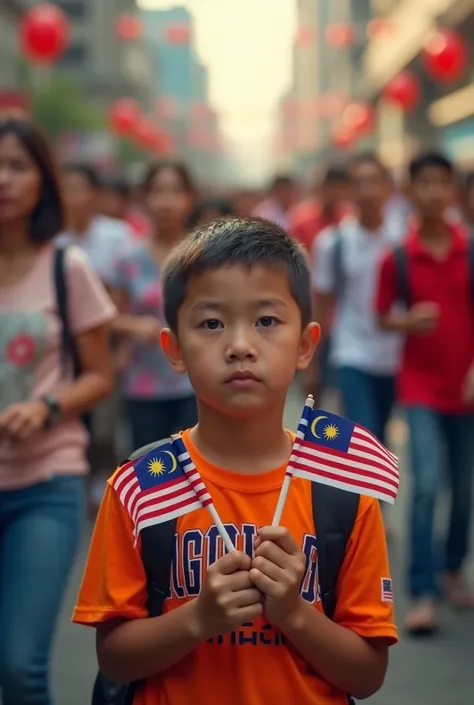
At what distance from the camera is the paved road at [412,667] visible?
4.53m

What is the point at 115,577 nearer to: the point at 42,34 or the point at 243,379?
the point at 243,379

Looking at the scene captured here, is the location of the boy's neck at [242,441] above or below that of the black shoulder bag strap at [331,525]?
above

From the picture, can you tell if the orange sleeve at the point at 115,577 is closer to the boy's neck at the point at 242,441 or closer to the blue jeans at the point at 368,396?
the boy's neck at the point at 242,441

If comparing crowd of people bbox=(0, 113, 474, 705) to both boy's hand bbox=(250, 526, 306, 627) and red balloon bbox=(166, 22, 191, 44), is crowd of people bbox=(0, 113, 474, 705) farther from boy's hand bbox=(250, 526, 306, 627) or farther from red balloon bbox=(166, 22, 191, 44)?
red balloon bbox=(166, 22, 191, 44)

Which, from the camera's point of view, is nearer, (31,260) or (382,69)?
(31,260)

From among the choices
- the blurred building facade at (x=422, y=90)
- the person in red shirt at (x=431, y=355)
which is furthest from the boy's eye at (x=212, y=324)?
the blurred building facade at (x=422, y=90)

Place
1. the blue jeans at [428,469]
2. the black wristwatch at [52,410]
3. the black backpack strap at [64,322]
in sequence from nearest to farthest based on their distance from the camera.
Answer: the black wristwatch at [52,410] → the black backpack strap at [64,322] → the blue jeans at [428,469]

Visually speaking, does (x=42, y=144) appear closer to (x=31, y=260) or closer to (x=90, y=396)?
(x=31, y=260)

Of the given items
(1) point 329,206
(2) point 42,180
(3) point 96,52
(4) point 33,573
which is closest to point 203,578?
(4) point 33,573

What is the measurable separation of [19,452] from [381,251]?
3.97 metres

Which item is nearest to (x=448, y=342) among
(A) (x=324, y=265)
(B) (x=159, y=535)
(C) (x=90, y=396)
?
(A) (x=324, y=265)

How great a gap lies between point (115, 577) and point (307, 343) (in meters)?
0.57

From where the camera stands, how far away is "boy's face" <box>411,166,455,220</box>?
18.2ft

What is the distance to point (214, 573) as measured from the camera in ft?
6.54
